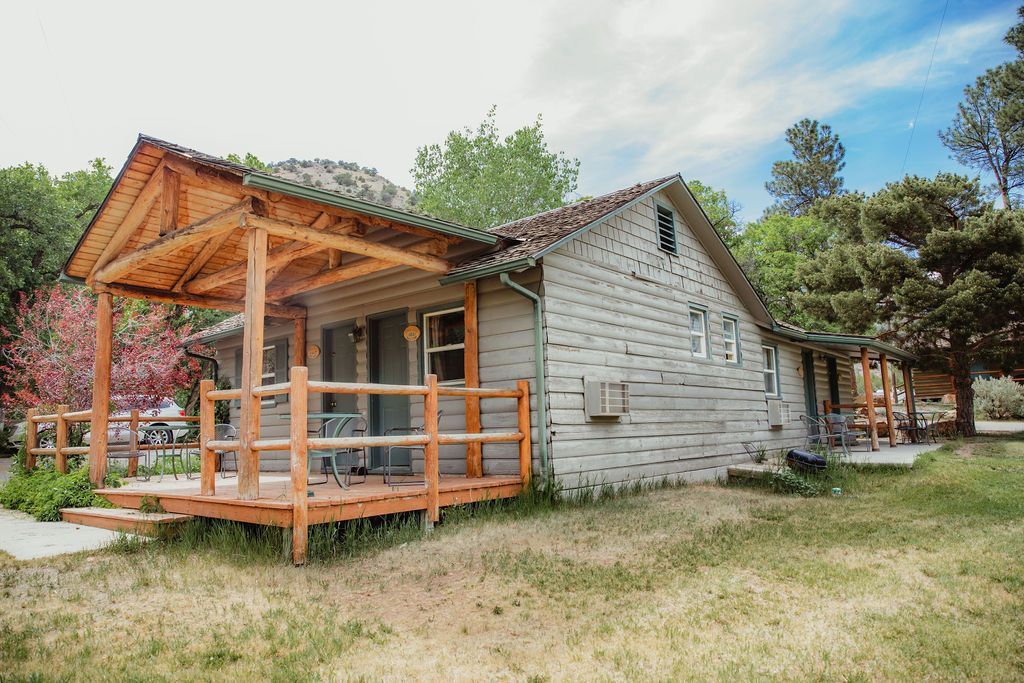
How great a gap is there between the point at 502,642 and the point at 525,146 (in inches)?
1379

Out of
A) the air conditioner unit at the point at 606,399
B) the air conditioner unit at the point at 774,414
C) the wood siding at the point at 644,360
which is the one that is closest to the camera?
the wood siding at the point at 644,360

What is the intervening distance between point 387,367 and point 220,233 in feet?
10.5

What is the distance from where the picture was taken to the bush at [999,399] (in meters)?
23.8

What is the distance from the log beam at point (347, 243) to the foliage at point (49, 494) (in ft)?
13.9

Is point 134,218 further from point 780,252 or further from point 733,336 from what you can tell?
point 780,252

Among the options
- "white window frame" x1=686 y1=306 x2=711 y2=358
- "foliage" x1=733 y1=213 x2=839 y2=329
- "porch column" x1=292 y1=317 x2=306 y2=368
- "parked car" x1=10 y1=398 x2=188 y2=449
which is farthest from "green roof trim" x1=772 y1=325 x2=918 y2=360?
"foliage" x1=733 y1=213 x2=839 y2=329

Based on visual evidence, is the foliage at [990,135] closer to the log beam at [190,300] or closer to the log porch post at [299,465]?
the log beam at [190,300]

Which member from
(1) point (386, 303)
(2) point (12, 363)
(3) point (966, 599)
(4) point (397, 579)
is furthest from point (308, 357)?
(2) point (12, 363)

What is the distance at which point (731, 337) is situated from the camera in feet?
40.7

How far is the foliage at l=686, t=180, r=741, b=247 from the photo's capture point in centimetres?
3170

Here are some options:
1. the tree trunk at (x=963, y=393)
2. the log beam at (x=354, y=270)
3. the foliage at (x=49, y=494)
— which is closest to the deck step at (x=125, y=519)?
the foliage at (x=49, y=494)

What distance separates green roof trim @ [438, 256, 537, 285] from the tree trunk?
15111 millimetres

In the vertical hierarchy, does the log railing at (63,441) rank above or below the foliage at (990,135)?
below

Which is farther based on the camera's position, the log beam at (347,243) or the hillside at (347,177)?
the hillside at (347,177)
